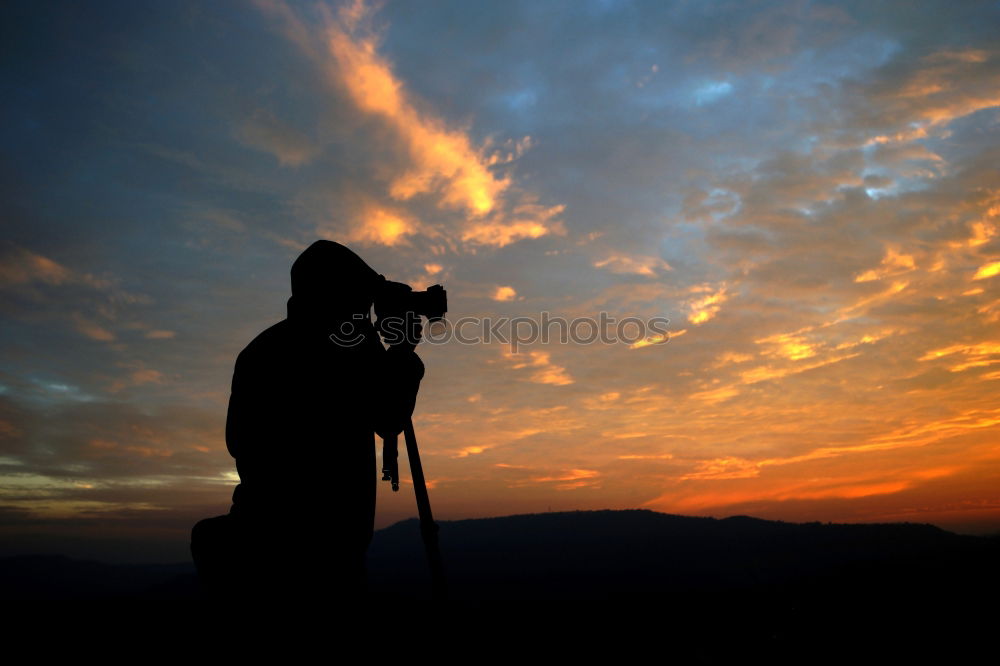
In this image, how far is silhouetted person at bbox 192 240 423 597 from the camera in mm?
3451

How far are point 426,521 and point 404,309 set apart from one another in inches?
62.0

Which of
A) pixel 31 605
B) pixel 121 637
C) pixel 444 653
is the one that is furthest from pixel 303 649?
pixel 31 605

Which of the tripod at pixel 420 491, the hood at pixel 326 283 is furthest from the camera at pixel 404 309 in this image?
the tripod at pixel 420 491

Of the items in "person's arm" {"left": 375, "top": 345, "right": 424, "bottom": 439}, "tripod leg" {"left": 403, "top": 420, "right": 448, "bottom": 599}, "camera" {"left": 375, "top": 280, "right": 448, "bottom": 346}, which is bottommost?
"tripod leg" {"left": 403, "top": 420, "right": 448, "bottom": 599}

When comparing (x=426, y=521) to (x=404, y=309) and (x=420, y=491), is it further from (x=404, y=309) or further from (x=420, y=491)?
(x=404, y=309)

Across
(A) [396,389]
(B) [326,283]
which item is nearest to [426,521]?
(A) [396,389]

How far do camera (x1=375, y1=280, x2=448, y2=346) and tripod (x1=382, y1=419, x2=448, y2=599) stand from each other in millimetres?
674

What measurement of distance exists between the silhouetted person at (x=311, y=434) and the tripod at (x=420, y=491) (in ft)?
0.51

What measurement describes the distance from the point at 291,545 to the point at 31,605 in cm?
688

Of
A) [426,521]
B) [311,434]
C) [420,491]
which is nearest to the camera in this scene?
[311,434]

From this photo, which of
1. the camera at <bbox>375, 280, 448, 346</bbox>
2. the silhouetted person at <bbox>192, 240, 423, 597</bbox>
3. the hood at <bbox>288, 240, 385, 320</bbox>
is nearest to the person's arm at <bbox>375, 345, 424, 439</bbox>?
the silhouetted person at <bbox>192, 240, 423, 597</bbox>

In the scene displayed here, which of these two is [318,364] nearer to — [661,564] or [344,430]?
[344,430]

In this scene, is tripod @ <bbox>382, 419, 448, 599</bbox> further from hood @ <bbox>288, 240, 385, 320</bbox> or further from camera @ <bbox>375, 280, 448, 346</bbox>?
hood @ <bbox>288, 240, 385, 320</bbox>

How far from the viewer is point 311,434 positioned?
3.76 metres
